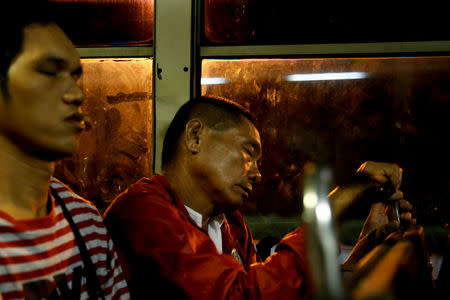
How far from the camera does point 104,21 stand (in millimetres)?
2377

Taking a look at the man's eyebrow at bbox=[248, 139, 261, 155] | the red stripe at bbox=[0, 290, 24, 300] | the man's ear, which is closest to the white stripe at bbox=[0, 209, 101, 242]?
the red stripe at bbox=[0, 290, 24, 300]

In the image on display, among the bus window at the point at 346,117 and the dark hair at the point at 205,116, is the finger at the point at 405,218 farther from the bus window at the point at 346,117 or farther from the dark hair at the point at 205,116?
the dark hair at the point at 205,116

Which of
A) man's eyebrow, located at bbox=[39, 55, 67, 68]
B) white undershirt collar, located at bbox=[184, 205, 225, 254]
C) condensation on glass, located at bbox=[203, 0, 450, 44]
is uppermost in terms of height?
condensation on glass, located at bbox=[203, 0, 450, 44]

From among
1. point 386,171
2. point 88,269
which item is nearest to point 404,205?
point 386,171

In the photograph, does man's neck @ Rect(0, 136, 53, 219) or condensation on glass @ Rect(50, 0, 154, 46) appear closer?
man's neck @ Rect(0, 136, 53, 219)

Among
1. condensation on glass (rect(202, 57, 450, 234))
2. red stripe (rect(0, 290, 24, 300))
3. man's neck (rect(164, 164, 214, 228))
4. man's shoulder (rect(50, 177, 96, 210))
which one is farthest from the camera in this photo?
condensation on glass (rect(202, 57, 450, 234))

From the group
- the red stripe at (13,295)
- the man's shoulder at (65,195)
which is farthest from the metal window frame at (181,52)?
the red stripe at (13,295)

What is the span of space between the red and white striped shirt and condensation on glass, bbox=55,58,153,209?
1.10 m

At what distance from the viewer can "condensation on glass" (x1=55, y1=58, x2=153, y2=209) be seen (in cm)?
236

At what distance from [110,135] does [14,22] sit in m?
1.40

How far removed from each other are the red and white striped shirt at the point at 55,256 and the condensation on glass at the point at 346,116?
1225 millimetres

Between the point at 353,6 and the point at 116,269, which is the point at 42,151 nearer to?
the point at 116,269

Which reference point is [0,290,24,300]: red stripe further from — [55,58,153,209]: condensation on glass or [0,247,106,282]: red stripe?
[55,58,153,209]: condensation on glass

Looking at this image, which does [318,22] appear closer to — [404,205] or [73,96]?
[404,205]
